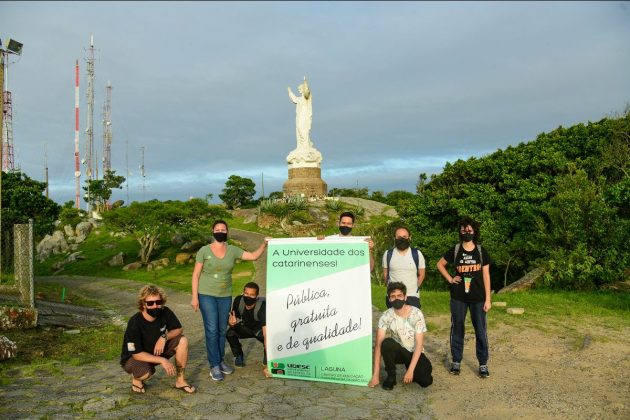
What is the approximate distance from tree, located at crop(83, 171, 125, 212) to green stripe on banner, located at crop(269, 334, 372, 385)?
49255mm

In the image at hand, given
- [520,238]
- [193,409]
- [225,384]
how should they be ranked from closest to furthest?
[193,409], [225,384], [520,238]

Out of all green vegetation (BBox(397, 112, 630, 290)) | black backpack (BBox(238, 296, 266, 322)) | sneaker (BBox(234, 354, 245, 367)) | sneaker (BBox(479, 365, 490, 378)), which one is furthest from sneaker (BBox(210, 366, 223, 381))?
green vegetation (BBox(397, 112, 630, 290))

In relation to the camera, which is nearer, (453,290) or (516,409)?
(516,409)

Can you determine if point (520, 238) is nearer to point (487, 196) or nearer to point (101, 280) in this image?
point (487, 196)

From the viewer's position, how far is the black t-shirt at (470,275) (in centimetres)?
601

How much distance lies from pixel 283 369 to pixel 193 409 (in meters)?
1.39

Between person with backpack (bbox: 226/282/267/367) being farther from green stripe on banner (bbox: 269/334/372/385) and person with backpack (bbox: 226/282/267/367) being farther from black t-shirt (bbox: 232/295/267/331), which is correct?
green stripe on banner (bbox: 269/334/372/385)

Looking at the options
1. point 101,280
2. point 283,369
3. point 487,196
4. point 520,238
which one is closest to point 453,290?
point 283,369

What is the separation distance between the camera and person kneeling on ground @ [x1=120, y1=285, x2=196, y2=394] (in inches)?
210

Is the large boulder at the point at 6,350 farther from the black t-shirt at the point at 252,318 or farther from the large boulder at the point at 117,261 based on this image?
the large boulder at the point at 117,261

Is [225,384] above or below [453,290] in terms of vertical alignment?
below

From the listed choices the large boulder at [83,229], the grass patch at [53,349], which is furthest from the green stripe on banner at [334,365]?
the large boulder at [83,229]

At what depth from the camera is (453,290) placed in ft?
20.3

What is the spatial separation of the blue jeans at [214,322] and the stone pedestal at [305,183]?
32.0 meters
